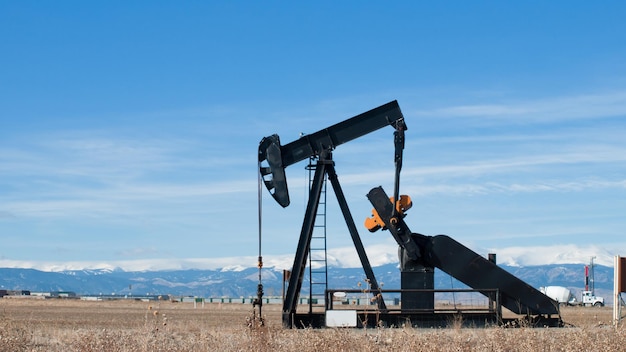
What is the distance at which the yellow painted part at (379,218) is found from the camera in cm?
2211

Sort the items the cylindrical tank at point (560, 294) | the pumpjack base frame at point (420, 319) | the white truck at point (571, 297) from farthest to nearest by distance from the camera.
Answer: the cylindrical tank at point (560, 294) < the white truck at point (571, 297) < the pumpjack base frame at point (420, 319)

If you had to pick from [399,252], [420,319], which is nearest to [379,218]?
[399,252]

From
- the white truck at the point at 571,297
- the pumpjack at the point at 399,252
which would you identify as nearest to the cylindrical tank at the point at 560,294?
the white truck at the point at 571,297

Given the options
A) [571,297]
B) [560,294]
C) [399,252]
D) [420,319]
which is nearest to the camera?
[420,319]

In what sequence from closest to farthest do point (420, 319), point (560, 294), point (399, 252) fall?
point (420, 319) → point (399, 252) → point (560, 294)

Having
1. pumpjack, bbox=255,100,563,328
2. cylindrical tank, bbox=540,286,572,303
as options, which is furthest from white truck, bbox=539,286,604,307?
pumpjack, bbox=255,100,563,328

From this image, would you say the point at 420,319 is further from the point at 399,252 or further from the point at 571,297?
the point at 571,297

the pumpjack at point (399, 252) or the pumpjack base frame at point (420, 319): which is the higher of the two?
the pumpjack at point (399, 252)

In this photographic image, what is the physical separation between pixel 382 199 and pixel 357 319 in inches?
114

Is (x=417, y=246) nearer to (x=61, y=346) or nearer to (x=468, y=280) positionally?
(x=468, y=280)

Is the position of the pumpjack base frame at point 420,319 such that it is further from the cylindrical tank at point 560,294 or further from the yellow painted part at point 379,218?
the cylindrical tank at point 560,294

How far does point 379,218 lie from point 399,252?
923 millimetres

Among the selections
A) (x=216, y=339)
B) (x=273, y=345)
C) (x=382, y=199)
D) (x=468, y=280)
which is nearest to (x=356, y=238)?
(x=382, y=199)

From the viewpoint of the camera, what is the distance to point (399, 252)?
22.2 metres
